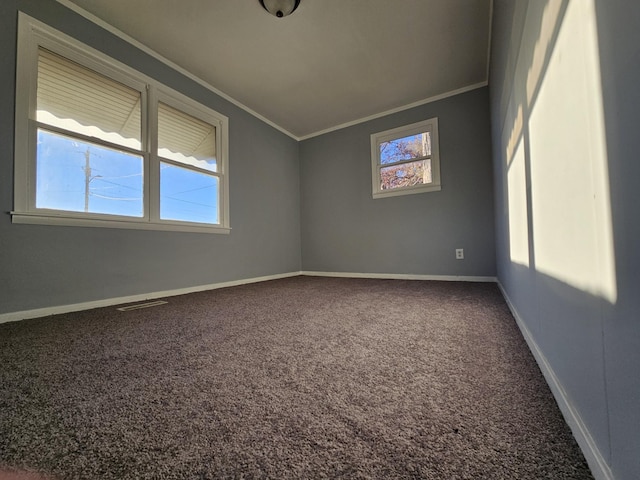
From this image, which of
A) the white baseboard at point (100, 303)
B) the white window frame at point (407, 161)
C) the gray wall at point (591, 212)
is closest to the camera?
the gray wall at point (591, 212)

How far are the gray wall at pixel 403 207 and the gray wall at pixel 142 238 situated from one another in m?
0.46

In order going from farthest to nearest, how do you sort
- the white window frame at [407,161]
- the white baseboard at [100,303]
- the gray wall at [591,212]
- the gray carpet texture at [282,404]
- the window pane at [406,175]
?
the window pane at [406,175]
the white window frame at [407,161]
the white baseboard at [100,303]
the gray carpet texture at [282,404]
the gray wall at [591,212]

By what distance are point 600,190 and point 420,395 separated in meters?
0.66

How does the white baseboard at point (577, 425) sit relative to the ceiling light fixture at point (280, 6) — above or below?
below

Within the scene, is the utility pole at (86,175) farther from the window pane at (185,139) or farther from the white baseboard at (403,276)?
the white baseboard at (403,276)

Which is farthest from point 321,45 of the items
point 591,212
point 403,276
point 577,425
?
point 577,425

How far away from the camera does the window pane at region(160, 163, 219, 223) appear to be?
254 centimetres

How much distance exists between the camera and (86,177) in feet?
6.68

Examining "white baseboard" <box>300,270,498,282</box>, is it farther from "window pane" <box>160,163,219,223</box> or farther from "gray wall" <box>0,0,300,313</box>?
"window pane" <box>160,163,219,223</box>

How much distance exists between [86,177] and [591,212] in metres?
2.93

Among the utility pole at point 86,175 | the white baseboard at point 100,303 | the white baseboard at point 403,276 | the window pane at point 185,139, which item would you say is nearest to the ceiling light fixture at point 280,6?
the window pane at point 185,139

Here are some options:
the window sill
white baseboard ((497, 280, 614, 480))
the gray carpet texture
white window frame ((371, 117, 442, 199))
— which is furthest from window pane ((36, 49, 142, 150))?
white baseboard ((497, 280, 614, 480))

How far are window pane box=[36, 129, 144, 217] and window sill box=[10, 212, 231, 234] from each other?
79mm

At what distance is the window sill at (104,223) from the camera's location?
1732mm
